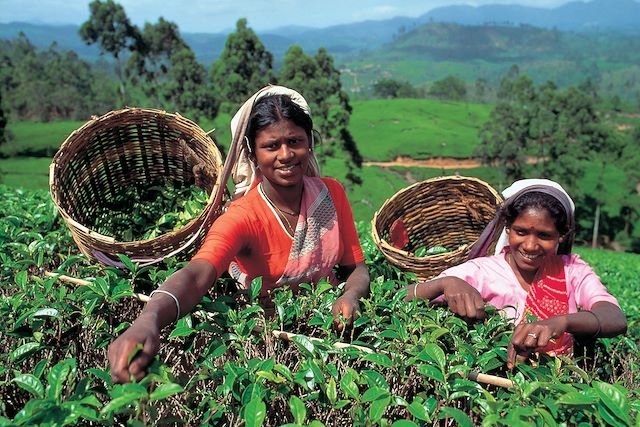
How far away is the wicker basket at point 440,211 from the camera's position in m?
3.33

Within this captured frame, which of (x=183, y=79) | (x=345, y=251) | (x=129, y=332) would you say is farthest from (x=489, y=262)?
(x=183, y=79)

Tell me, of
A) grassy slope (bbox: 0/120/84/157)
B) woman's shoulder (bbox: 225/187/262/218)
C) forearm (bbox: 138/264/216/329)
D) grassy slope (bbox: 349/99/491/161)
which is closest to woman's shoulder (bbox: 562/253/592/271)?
woman's shoulder (bbox: 225/187/262/218)

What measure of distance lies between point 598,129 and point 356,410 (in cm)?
3740

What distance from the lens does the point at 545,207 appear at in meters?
2.34

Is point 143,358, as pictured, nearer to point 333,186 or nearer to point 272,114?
point 272,114

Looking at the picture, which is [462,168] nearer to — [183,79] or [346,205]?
[183,79]

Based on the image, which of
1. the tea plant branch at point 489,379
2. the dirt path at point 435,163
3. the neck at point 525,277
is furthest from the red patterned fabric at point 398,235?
the dirt path at point 435,163

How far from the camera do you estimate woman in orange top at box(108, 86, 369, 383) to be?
7.73ft

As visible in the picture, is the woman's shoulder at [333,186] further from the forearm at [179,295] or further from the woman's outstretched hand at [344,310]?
the forearm at [179,295]

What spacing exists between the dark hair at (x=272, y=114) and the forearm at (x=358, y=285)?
0.73 m

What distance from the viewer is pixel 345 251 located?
2.72 metres

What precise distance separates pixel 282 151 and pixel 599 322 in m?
1.47

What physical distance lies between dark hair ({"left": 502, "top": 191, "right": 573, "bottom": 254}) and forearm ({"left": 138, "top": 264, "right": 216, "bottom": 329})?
1395 mm

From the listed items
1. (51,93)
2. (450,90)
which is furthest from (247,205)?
(450,90)
